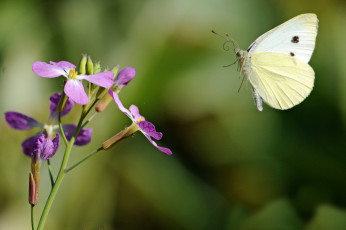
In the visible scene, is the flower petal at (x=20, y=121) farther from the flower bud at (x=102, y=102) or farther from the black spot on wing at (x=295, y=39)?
the black spot on wing at (x=295, y=39)

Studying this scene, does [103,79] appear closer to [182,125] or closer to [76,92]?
[76,92]

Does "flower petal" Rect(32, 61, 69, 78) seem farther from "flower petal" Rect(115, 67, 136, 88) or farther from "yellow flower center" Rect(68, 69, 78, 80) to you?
"flower petal" Rect(115, 67, 136, 88)

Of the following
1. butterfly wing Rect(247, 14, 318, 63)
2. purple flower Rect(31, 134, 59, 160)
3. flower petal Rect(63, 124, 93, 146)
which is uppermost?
butterfly wing Rect(247, 14, 318, 63)

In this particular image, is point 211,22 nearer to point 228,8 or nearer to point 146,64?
point 228,8

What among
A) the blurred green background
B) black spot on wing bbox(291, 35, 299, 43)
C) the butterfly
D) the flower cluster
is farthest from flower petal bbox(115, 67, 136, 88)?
the blurred green background

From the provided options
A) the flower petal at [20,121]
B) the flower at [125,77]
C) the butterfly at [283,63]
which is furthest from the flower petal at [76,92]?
the butterfly at [283,63]

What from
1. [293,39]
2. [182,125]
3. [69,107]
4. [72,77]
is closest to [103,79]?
[72,77]
